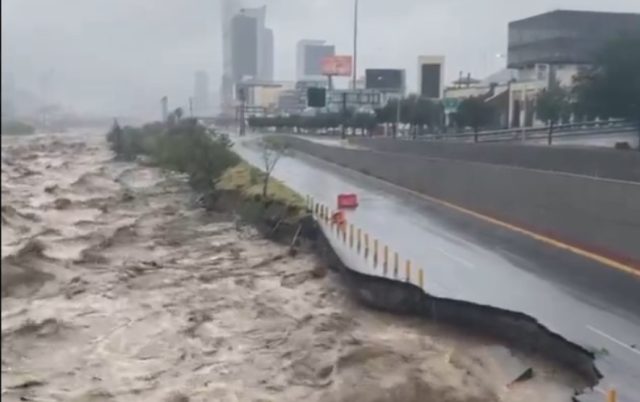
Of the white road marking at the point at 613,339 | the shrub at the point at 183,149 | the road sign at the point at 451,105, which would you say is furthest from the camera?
the road sign at the point at 451,105

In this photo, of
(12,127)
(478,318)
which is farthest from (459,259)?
(12,127)

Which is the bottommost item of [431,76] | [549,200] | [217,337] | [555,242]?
[217,337]

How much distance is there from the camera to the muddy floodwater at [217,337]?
11.5m

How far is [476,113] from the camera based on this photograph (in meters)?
54.7

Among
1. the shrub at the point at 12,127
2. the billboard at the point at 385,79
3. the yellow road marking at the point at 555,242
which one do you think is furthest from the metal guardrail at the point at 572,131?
the billboard at the point at 385,79

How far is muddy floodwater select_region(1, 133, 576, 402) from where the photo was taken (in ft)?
A: 37.7

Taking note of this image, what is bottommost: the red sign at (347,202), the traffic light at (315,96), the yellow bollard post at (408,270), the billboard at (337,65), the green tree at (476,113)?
the red sign at (347,202)

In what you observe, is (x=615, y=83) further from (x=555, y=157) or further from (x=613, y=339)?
(x=613, y=339)

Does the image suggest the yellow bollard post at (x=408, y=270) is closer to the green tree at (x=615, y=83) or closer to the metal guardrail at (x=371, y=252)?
the metal guardrail at (x=371, y=252)

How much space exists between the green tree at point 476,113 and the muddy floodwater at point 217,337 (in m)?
33.1

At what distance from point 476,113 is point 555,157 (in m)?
27.8

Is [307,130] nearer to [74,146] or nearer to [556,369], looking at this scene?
[74,146]

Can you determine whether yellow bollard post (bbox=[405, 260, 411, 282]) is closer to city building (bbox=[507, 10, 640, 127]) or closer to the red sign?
the red sign

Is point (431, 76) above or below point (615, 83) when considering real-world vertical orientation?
above
